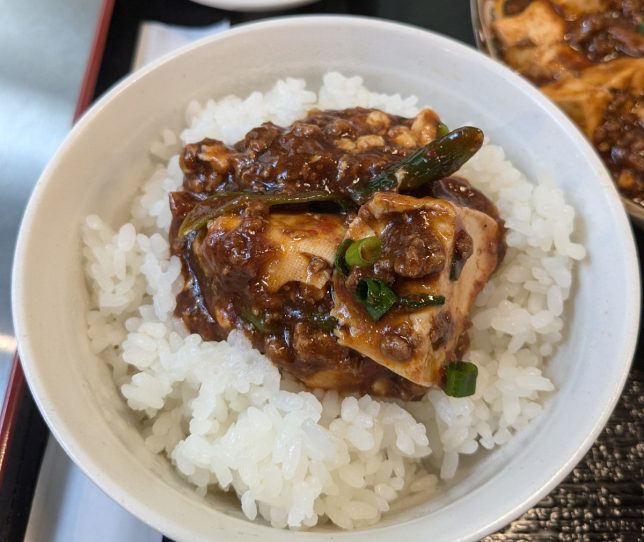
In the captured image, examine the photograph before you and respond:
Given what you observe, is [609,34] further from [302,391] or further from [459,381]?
[302,391]

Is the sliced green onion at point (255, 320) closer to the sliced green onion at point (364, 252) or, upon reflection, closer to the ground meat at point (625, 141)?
the sliced green onion at point (364, 252)

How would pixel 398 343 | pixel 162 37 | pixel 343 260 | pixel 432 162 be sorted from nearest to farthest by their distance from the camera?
pixel 398 343 < pixel 343 260 < pixel 432 162 < pixel 162 37

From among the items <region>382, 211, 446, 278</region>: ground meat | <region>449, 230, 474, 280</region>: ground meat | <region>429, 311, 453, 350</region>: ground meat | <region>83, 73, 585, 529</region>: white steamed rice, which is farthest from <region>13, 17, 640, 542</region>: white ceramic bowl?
<region>382, 211, 446, 278</region>: ground meat

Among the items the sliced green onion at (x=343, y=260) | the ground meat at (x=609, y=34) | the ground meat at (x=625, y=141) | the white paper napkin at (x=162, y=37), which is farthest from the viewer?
the white paper napkin at (x=162, y=37)

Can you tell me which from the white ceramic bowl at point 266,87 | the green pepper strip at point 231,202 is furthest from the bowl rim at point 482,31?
the green pepper strip at point 231,202

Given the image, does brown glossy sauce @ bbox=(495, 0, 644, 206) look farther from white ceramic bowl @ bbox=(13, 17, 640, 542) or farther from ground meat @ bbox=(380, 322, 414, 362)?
ground meat @ bbox=(380, 322, 414, 362)

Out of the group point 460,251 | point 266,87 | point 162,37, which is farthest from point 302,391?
point 162,37
